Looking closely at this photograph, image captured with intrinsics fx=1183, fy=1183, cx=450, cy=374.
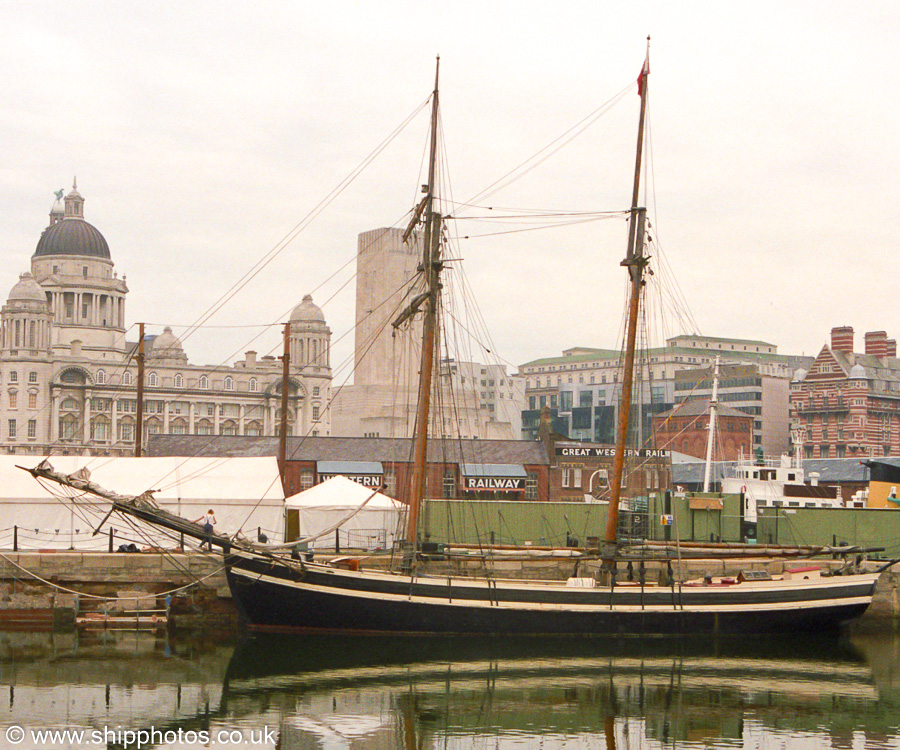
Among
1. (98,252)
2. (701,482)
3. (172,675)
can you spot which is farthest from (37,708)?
(98,252)

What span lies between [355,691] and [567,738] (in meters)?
5.89

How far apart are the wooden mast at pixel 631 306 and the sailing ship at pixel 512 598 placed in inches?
9.1

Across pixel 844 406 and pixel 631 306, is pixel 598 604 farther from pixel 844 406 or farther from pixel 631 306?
pixel 844 406

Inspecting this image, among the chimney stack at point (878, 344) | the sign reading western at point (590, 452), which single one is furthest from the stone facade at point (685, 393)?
the sign reading western at point (590, 452)

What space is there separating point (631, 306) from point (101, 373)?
142m

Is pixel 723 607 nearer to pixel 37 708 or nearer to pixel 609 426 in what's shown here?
pixel 37 708

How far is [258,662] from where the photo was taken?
1214 inches

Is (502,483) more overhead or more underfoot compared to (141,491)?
more underfoot

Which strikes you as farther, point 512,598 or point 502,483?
point 502,483

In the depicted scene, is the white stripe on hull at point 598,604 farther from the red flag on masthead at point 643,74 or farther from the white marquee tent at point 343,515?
the red flag on masthead at point 643,74

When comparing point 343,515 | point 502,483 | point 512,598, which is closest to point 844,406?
point 502,483

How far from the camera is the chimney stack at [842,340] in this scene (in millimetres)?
129375

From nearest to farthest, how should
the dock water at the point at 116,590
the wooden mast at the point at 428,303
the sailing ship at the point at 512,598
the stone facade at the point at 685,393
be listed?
the sailing ship at the point at 512,598
the dock water at the point at 116,590
the wooden mast at the point at 428,303
the stone facade at the point at 685,393

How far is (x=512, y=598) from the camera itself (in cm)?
3391
